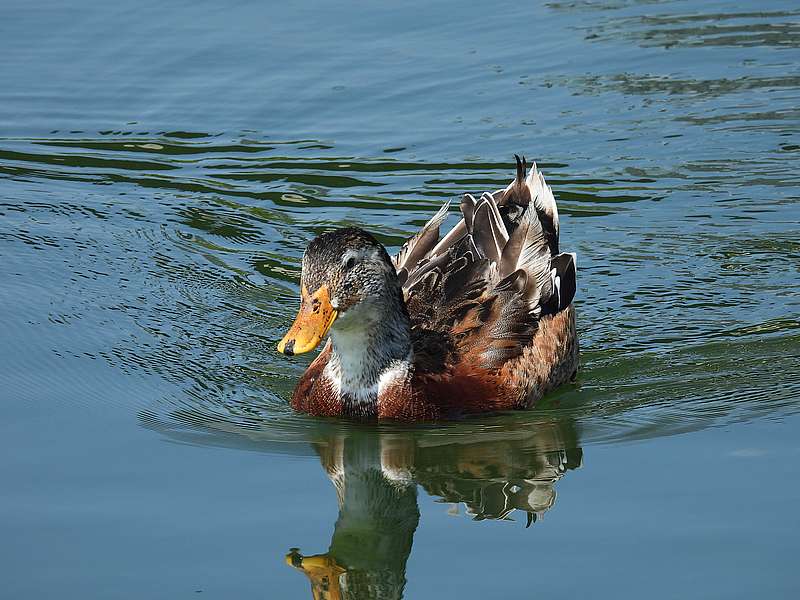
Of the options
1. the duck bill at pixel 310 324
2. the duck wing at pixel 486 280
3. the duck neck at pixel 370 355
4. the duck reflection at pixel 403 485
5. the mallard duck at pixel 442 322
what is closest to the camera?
the duck reflection at pixel 403 485

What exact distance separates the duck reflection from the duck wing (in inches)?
25.4

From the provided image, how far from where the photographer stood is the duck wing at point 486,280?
9.85 metres

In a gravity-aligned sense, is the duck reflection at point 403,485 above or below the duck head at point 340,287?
below

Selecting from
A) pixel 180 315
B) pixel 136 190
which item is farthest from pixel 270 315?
pixel 136 190

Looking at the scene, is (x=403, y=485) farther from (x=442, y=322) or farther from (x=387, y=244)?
(x=387, y=244)

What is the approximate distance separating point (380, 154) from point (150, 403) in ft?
17.1

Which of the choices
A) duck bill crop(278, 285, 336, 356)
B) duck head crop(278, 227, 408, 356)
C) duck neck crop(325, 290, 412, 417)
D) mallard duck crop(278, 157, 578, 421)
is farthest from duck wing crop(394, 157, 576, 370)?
duck bill crop(278, 285, 336, 356)

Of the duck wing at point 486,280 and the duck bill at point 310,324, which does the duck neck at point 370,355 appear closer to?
the duck wing at point 486,280

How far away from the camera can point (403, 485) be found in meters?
8.65

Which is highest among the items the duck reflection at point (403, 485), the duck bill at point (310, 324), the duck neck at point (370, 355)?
the duck bill at point (310, 324)

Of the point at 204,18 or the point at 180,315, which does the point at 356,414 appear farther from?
the point at 204,18

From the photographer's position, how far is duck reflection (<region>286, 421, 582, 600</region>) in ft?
24.4

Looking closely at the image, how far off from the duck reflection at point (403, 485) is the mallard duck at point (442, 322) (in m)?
0.30

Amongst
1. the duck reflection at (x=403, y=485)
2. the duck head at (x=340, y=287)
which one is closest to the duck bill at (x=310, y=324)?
the duck head at (x=340, y=287)
